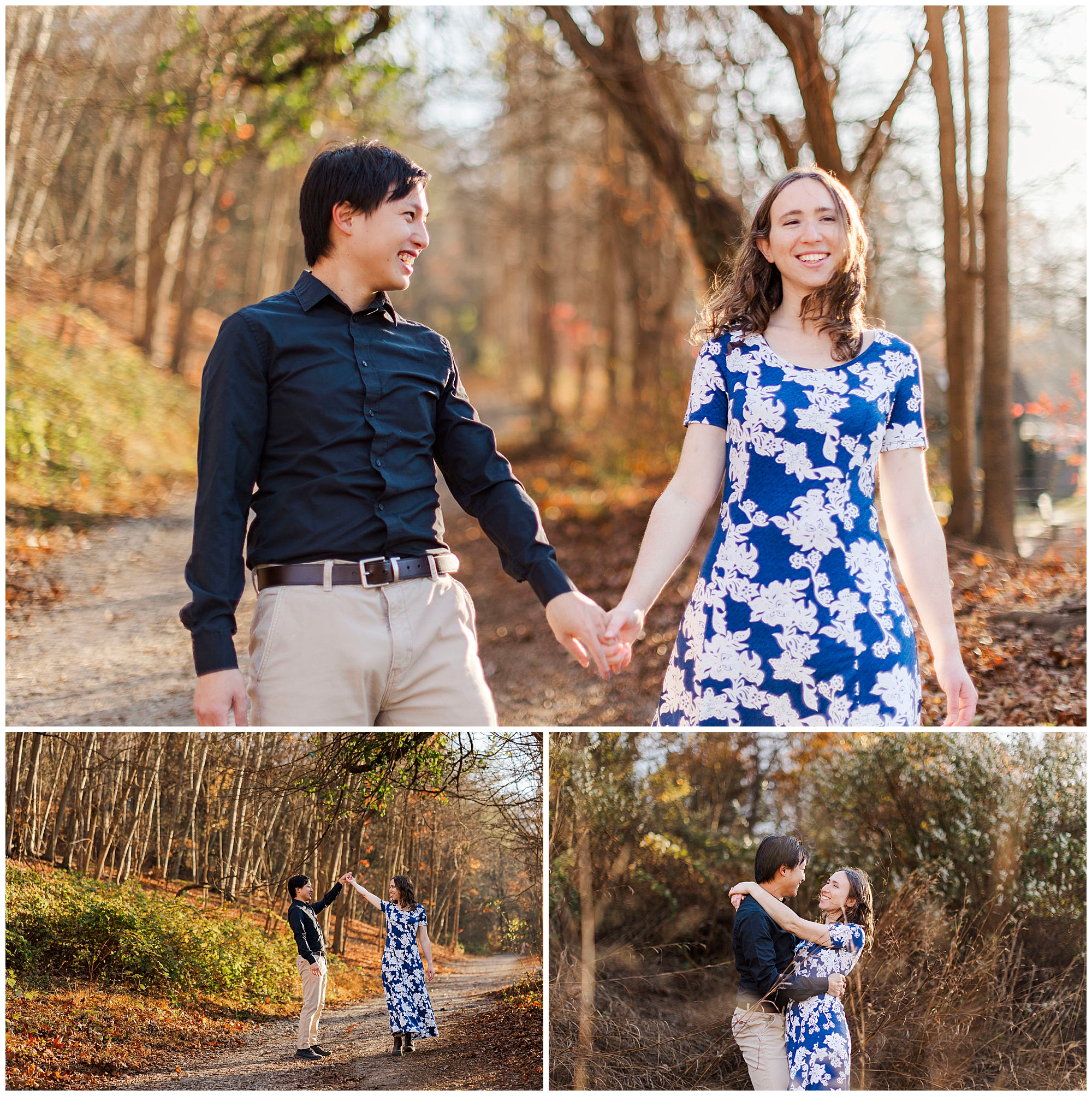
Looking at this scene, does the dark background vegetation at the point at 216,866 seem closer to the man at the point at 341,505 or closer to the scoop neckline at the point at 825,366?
the man at the point at 341,505

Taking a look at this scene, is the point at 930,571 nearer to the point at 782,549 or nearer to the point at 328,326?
the point at 782,549

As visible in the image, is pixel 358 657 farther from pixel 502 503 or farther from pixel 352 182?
pixel 352 182

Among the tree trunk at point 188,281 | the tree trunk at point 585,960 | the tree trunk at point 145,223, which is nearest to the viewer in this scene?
the tree trunk at point 585,960

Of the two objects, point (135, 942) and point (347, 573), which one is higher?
point (347, 573)

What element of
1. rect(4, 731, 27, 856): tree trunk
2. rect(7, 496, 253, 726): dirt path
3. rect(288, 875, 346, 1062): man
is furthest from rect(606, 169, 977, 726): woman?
rect(7, 496, 253, 726): dirt path

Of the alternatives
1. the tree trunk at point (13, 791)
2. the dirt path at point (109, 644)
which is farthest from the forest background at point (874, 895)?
the dirt path at point (109, 644)

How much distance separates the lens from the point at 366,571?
2.61m

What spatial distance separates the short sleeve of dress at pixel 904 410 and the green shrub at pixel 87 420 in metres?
8.09

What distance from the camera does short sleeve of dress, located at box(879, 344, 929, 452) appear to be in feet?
9.01

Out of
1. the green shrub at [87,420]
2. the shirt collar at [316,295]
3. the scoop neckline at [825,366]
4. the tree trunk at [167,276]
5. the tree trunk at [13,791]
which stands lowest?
the tree trunk at [13,791]

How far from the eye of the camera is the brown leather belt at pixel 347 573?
2.58m

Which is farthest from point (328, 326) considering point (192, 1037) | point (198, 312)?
point (198, 312)

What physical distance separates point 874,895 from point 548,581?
1849 millimetres

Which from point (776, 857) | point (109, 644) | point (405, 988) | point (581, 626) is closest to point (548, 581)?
point (581, 626)
